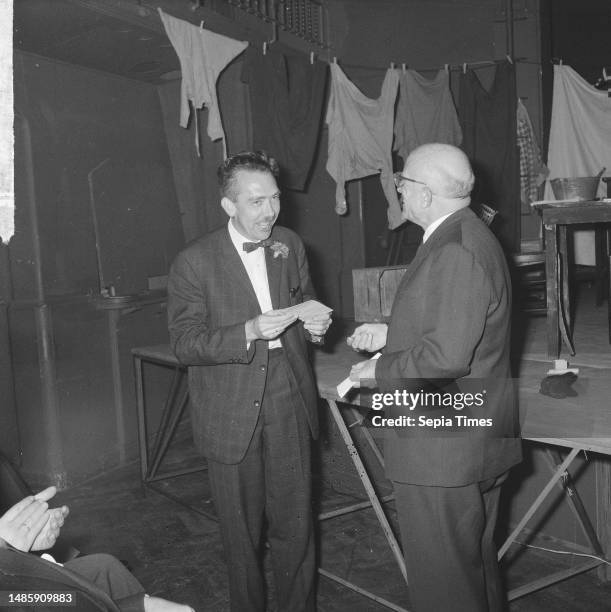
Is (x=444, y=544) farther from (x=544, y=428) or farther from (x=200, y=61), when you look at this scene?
(x=200, y=61)

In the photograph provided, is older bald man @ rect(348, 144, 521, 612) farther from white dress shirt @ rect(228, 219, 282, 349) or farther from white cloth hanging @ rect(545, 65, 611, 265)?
white cloth hanging @ rect(545, 65, 611, 265)

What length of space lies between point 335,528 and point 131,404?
246cm

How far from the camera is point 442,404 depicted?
2.06 metres

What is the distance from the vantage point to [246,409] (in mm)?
2518

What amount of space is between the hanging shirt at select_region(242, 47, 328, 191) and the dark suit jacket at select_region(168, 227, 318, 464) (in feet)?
11.3

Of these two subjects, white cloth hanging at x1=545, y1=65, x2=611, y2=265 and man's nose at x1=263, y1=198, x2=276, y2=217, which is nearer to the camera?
man's nose at x1=263, y1=198, x2=276, y2=217

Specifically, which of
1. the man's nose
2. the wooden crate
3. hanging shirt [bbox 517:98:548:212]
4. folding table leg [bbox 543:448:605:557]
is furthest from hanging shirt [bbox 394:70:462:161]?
the man's nose

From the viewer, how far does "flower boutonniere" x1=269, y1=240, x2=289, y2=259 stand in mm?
2654

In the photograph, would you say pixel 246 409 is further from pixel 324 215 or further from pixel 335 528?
pixel 324 215

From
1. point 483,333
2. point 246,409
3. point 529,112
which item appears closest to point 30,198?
point 246,409

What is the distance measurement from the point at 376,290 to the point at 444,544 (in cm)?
229

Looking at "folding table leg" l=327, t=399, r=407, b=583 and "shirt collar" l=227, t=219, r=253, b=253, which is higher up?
"shirt collar" l=227, t=219, r=253, b=253

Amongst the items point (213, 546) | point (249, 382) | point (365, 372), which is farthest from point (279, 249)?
point (213, 546)

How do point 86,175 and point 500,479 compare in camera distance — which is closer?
point 500,479
